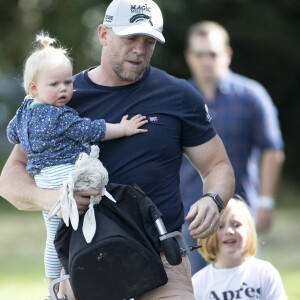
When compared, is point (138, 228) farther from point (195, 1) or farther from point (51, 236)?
point (195, 1)

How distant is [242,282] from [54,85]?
1940mm

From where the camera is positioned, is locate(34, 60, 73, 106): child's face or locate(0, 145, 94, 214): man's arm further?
locate(34, 60, 73, 106): child's face

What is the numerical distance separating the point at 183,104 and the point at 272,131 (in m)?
2.36

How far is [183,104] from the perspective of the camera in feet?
14.2

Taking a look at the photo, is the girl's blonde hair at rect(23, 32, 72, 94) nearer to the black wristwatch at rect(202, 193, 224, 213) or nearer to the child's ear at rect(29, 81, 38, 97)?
A: the child's ear at rect(29, 81, 38, 97)

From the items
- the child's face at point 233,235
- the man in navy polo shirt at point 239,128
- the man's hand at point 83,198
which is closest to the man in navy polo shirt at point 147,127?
the man's hand at point 83,198

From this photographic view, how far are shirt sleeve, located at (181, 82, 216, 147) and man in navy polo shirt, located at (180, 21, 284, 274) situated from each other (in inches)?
71.7

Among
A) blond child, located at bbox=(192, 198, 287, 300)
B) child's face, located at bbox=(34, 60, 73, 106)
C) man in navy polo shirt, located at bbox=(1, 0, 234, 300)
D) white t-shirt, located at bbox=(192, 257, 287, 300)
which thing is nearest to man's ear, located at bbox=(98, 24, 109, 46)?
man in navy polo shirt, located at bbox=(1, 0, 234, 300)

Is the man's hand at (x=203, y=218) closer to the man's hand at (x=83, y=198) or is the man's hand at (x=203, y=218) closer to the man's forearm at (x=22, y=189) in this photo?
the man's hand at (x=83, y=198)

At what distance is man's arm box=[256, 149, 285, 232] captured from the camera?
667 cm

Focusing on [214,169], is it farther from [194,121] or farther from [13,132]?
[13,132]

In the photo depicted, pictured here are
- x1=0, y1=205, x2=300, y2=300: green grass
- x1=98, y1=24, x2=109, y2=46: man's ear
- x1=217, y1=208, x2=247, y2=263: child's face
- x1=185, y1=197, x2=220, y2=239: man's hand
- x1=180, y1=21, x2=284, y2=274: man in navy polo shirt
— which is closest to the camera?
x1=185, y1=197, x2=220, y2=239: man's hand

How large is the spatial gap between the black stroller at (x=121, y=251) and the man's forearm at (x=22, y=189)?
0.85 ft

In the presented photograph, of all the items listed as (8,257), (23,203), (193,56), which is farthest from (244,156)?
(8,257)
